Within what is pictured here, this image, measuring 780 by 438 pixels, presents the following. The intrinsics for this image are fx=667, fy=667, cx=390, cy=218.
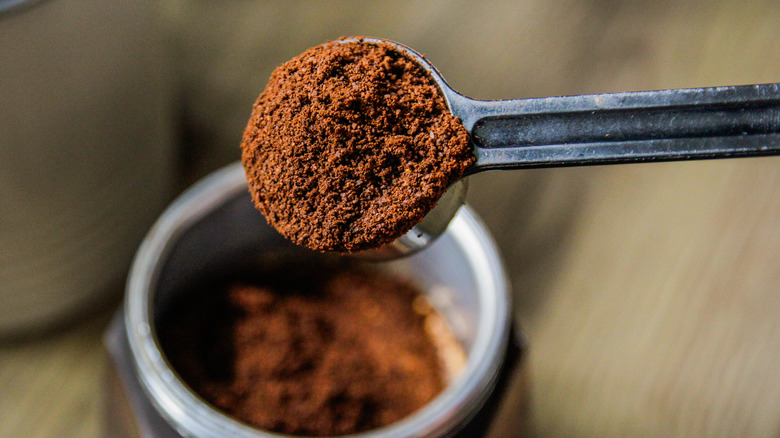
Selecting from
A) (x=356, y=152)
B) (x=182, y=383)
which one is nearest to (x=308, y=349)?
(x=182, y=383)

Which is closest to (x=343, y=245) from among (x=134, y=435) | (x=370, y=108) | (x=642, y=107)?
(x=370, y=108)

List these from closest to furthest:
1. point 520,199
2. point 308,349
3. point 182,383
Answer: point 182,383 → point 308,349 → point 520,199

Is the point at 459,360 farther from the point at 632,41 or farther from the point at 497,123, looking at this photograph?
the point at 632,41

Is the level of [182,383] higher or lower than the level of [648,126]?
lower

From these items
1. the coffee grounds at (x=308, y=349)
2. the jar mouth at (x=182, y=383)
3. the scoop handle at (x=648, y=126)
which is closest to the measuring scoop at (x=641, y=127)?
the scoop handle at (x=648, y=126)

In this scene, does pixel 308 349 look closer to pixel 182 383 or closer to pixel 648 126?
pixel 182 383

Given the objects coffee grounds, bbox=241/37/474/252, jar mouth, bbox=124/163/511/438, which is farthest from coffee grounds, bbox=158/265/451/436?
coffee grounds, bbox=241/37/474/252
